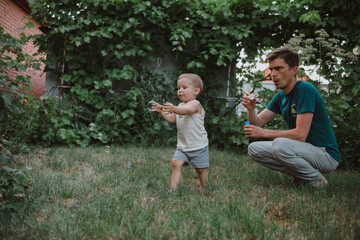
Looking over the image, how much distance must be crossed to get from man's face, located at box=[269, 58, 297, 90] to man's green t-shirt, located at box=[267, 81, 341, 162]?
11 centimetres

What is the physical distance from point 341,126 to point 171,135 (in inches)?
113

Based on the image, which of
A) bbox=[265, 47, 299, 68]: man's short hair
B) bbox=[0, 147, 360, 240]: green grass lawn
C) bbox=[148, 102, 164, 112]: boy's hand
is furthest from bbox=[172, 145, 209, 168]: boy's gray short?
bbox=[265, 47, 299, 68]: man's short hair

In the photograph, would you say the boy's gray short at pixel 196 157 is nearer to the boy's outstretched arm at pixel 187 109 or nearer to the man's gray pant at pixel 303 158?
the boy's outstretched arm at pixel 187 109

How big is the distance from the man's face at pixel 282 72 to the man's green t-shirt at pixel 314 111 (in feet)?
0.35

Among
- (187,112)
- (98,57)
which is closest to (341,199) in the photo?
(187,112)

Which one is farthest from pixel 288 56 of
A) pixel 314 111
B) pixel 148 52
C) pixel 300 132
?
pixel 148 52

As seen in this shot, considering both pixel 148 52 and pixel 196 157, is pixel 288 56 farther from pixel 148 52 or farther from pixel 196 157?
pixel 148 52

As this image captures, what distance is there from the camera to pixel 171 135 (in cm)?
500

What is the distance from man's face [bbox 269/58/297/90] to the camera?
2.30 m

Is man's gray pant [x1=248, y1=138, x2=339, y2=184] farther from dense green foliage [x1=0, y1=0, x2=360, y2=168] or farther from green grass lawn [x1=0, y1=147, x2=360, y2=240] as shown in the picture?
dense green foliage [x1=0, y1=0, x2=360, y2=168]

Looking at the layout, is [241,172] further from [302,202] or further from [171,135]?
[171,135]

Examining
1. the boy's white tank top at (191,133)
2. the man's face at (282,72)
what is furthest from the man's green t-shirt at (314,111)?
the boy's white tank top at (191,133)

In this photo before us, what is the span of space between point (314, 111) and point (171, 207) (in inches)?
62.5

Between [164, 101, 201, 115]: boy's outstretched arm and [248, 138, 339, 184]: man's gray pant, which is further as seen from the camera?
[248, 138, 339, 184]: man's gray pant
